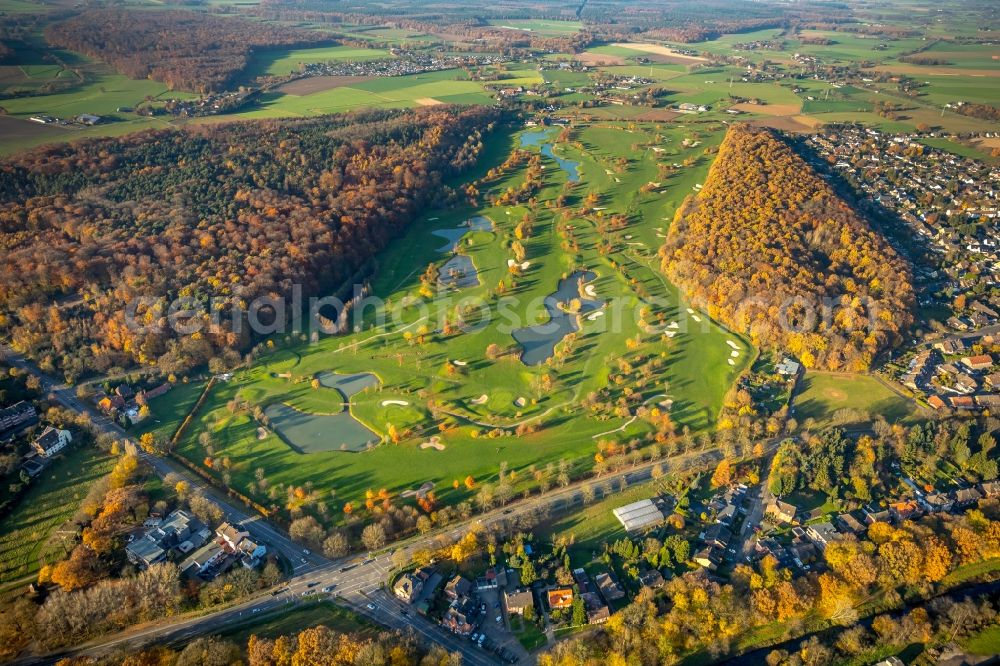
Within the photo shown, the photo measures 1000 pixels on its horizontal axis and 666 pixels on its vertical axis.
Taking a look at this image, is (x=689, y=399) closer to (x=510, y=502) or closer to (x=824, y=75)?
(x=510, y=502)

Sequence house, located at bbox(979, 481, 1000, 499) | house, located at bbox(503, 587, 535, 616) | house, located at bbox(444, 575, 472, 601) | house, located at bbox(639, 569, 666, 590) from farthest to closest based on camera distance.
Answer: house, located at bbox(979, 481, 1000, 499)
house, located at bbox(639, 569, 666, 590)
house, located at bbox(444, 575, 472, 601)
house, located at bbox(503, 587, 535, 616)

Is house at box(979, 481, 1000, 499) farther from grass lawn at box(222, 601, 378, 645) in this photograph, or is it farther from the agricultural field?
grass lawn at box(222, 601, 378, 645)

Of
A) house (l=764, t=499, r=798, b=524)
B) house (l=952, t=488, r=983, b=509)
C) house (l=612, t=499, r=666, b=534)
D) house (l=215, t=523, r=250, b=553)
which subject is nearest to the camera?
house (l=215, t=523, r=250, b=553)

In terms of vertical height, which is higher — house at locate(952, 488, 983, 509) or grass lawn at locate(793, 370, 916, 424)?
grass lawn at locate(793, 370, 916, 424)

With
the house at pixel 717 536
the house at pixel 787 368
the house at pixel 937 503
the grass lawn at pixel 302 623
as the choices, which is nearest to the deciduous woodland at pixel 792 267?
the house at pixel 787 368

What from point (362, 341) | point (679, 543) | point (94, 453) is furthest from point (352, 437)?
point (679, 543)

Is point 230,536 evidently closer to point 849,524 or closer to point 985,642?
point 849,524

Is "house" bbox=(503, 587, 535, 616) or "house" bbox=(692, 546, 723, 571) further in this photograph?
"house" bbox=(692, 546, 723, 571)

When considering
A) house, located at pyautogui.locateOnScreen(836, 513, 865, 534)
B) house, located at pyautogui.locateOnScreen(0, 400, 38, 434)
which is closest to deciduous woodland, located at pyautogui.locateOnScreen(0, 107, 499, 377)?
house, located at pyautogui.locateOnScreen(0, 400, 38, 434)
